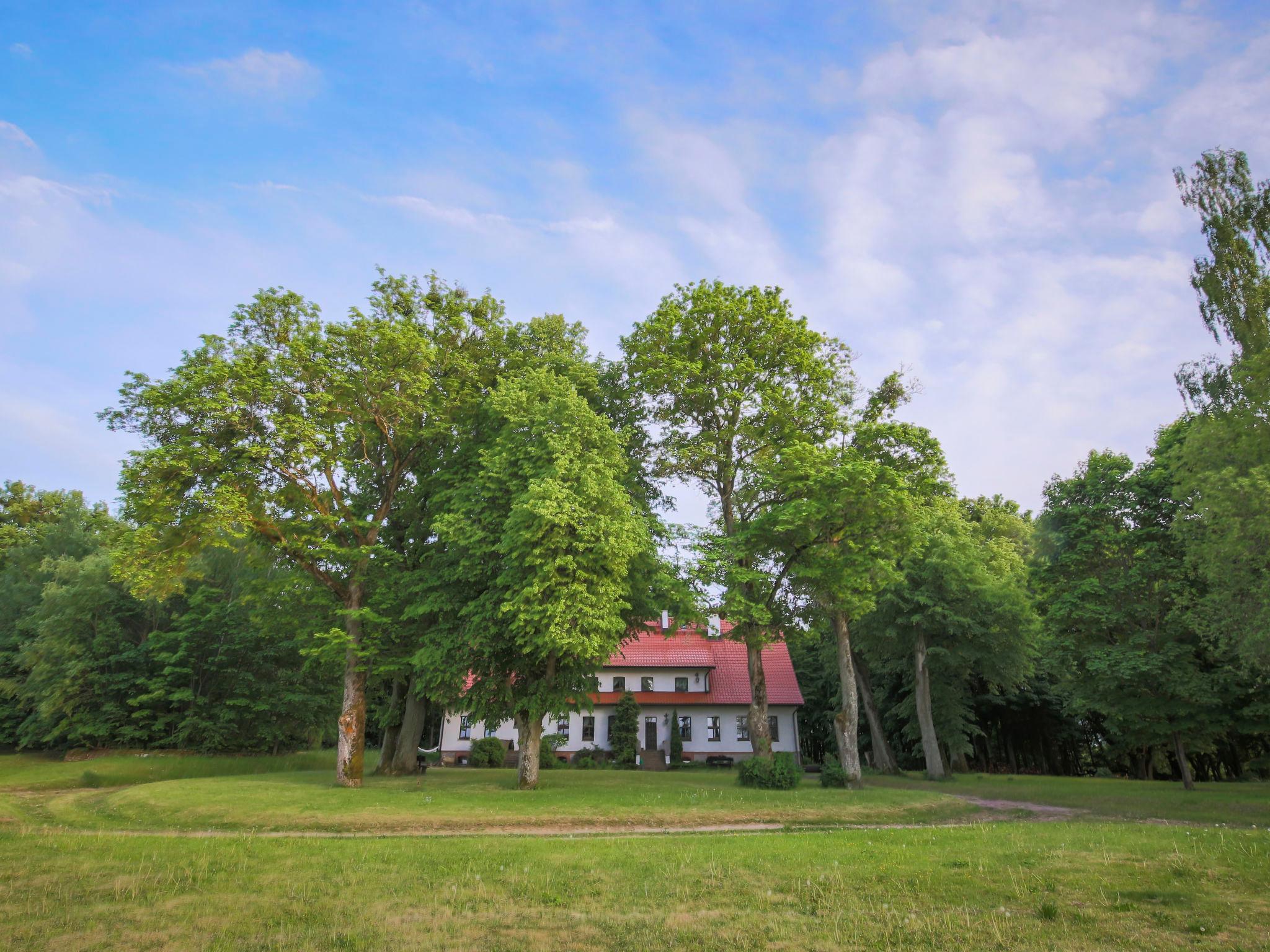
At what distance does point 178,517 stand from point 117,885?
670 inches

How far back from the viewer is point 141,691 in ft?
121

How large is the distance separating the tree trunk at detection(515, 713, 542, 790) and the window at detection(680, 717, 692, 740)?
2280cm

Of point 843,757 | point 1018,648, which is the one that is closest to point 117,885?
point 843,757

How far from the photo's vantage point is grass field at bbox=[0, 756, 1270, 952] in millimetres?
6984

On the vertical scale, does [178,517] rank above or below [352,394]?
below

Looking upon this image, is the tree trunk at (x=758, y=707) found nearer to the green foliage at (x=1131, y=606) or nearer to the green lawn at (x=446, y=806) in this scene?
the green lawn at (x=446, y=806)

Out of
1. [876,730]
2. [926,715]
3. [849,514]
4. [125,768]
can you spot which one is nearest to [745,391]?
[849,514]

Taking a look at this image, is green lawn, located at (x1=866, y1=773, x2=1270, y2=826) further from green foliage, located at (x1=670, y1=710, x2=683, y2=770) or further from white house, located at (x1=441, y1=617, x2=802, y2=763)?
green foliage, located at (x1=670, y1=710, x2=683, y2=770)

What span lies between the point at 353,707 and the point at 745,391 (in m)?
18.2

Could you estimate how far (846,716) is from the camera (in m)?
26.0

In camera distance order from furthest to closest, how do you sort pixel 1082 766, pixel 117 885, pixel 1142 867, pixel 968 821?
pixel 1082 766, pixel 968 821, pixel 1142 867, pixel 117 885

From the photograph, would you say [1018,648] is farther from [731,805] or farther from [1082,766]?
[1082,766]

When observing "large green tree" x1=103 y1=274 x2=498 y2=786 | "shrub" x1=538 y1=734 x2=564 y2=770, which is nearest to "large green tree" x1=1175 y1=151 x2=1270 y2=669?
"large green tree" x1=103 y1=274 x2=498 y2=786

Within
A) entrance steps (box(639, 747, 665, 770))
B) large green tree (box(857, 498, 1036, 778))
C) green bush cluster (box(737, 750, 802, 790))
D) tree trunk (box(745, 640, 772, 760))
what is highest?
large green tree (box(857, 498, 1036, 778))
